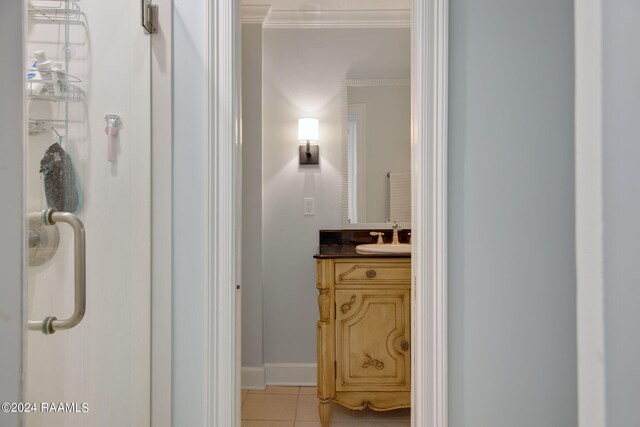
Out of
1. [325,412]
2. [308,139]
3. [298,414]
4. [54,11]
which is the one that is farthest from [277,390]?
[54,11]

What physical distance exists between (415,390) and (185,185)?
1001mm

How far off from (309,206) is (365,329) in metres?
0.97

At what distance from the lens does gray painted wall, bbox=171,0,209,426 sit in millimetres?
1202

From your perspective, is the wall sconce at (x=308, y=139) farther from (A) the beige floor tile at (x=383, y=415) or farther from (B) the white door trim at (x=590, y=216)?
(B) the white door trim at (x=590, y=216)

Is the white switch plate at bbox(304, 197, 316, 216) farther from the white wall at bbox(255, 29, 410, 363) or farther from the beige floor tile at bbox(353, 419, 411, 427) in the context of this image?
the beige floor tile at bbox(353, 419, 411, 427)

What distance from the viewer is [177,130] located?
121 cm

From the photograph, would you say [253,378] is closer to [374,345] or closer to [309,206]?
[374,345]

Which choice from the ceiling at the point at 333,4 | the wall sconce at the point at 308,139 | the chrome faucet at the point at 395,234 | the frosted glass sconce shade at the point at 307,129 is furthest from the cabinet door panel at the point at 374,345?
the ceiling at the point at 333,4

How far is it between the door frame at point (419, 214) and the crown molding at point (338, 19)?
1561 millimetres

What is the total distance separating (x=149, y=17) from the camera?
1.17 metres

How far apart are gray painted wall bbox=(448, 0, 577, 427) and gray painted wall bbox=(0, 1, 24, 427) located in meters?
1.08

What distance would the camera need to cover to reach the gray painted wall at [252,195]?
264 centimetres

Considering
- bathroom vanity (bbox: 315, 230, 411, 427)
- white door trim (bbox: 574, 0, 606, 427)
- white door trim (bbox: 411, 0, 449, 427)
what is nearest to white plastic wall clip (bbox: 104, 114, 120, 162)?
white door trim (bbox: 411, 0, 449, 427)
